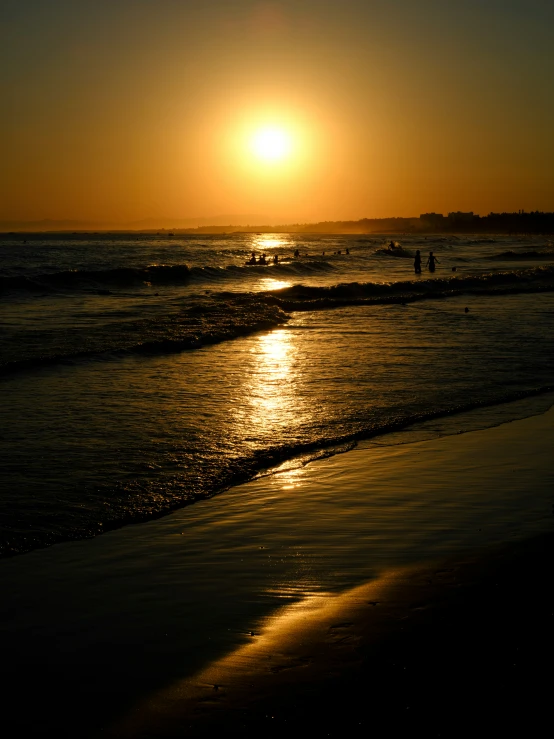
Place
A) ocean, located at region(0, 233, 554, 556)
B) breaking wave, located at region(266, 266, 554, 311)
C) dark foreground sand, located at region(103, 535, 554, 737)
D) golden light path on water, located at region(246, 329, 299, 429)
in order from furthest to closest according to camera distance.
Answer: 1. breaking wave, located at region(266, 266, 554, 311)
2. golden light path on water, located at region(246, 329, 299, 429)
3. ocean, located at region(0, 233, 554, 556)
4. dark foreground sand, located at region(103, 535, 554, 737)

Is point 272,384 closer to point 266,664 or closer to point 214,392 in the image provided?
point 214,392

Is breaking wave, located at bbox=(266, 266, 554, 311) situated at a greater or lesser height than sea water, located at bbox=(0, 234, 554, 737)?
greater

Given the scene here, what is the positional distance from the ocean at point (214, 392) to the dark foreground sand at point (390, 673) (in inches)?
125

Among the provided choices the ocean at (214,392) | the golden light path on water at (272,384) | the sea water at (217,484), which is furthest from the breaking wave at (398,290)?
the sea water at (217,484)

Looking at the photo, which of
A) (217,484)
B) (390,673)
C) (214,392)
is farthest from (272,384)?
(390,673)

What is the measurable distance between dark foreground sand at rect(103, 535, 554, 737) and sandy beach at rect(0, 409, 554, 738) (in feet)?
0.04

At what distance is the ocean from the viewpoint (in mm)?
8791

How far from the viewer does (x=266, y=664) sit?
4.59m

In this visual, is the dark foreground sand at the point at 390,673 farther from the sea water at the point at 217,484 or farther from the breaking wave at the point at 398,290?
the breaking wave at the point at 398,290

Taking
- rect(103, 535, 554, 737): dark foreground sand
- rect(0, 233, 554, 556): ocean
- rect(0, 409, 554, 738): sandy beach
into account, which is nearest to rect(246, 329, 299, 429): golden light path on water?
rect(0, 233, 554, 556): ocean

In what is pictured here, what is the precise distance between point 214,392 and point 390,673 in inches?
405

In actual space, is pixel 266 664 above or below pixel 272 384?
below

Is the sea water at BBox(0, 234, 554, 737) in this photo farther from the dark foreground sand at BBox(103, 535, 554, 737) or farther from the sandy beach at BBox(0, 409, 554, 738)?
the dark foreground sand at BBox(103, 535, 554, 737)

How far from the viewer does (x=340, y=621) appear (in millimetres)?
5172
